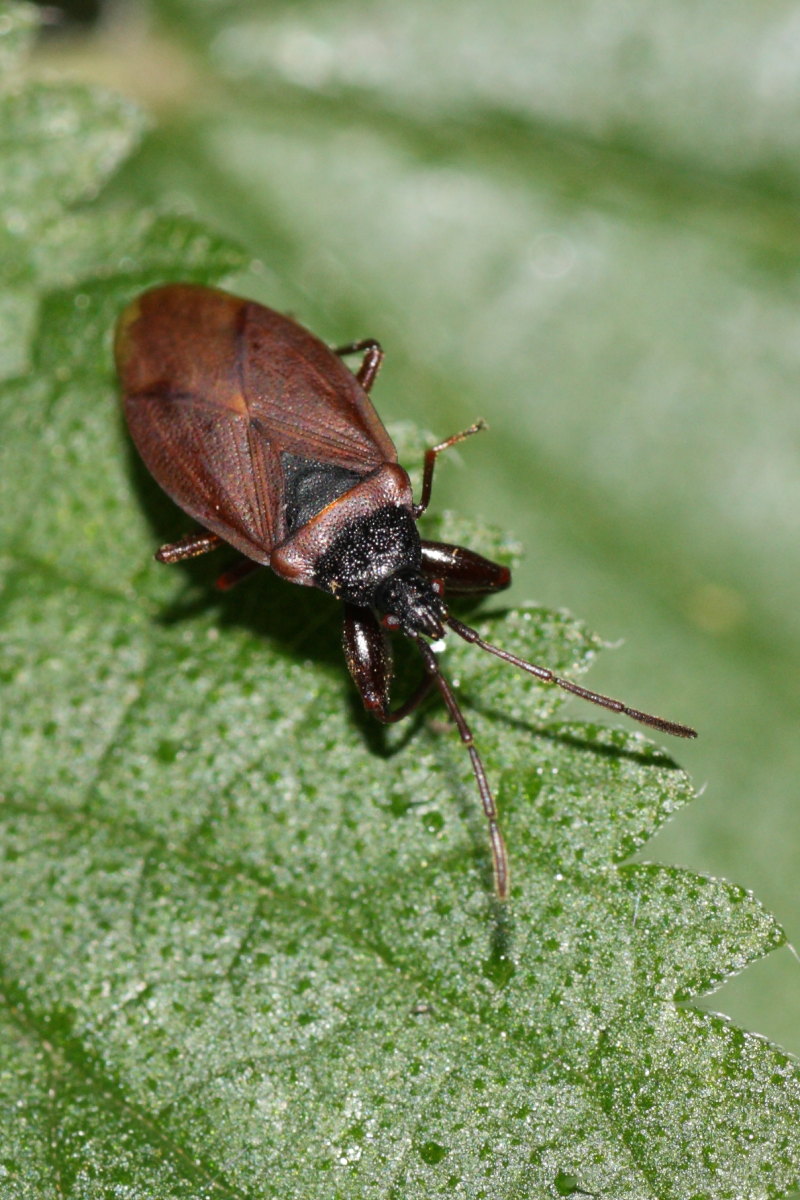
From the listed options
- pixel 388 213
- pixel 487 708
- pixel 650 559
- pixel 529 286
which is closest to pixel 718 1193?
pixel 487 708

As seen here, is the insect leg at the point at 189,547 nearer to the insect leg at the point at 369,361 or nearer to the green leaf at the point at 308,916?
the green leaf at the point at 308,916

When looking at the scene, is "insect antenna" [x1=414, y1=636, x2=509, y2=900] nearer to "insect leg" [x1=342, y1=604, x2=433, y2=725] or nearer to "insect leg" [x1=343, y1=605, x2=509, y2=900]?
"insect leg" [x1=343, y1=605, x2=509, y2=900]

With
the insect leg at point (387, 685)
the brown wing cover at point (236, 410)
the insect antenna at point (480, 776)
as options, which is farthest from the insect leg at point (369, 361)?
the insect antenna at point (480, 776)

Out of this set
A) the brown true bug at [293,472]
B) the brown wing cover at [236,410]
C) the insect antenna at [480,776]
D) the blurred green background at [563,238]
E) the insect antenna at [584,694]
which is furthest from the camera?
the blurred green background at [563,238]

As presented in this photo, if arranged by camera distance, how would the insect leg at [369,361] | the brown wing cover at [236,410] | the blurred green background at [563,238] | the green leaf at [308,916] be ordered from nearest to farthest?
the green leaf at [308,916] < the brown wing cover at [236,410] < the insect leg at [369,361] < the blurred green background at [563,238]

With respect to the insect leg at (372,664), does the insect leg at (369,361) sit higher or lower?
higher

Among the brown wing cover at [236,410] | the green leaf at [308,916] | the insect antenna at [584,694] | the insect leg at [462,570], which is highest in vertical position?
the brown wing cover at [236,410]

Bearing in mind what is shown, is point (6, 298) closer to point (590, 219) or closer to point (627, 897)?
point (590, 219)
